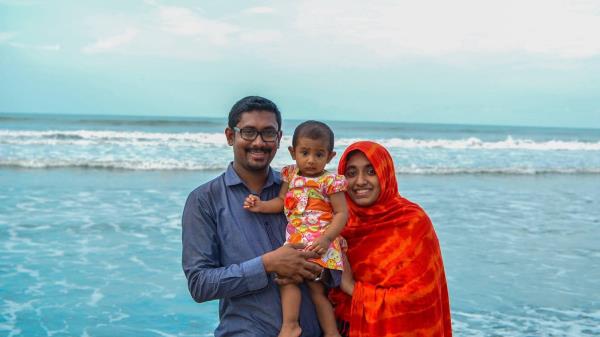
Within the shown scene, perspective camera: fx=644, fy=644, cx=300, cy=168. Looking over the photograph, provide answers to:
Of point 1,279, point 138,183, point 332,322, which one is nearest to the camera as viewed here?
point 332,322

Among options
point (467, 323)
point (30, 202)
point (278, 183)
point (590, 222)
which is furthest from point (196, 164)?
point (278, 183)

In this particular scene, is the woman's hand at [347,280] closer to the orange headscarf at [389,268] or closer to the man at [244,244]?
the orange headscarf at [389,268]

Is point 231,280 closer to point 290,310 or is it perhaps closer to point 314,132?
point 290,310

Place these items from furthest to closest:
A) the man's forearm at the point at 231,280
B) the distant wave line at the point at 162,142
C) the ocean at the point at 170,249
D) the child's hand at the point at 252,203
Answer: the distant wave line at the point at 162,142
the ocean at the point at 170,249
the child's hand at the point at 252,203
the man's forearm at the point at 231,280

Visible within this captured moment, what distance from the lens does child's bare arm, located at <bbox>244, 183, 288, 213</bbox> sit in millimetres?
2617

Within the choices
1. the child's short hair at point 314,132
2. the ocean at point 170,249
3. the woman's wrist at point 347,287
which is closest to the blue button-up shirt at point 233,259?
the woman's wrist at point 347,287

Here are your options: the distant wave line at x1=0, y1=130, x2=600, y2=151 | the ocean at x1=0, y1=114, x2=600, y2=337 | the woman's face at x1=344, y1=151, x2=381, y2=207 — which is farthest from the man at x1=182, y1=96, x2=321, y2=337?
the distant wave line at x1=0, y1=130, x2=600, y2=151

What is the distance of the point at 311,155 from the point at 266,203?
0.95 ft

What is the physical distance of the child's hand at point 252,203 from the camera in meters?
2.61

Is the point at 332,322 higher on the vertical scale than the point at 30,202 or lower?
higher

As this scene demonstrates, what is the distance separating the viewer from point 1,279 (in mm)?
6195

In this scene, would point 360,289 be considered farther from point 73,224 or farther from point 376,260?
point 73,224

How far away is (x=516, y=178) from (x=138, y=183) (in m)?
9.22

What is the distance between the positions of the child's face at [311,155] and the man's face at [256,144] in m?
0.12
